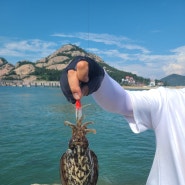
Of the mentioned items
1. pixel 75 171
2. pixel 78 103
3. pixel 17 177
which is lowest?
pixel 17 177

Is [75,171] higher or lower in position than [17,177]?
higher

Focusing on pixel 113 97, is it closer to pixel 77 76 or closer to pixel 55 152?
pixel 77 76

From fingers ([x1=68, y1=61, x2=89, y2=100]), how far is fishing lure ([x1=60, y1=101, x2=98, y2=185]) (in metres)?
0.71

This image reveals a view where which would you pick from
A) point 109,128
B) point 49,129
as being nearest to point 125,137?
point 109,128

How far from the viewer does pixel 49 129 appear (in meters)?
24.7

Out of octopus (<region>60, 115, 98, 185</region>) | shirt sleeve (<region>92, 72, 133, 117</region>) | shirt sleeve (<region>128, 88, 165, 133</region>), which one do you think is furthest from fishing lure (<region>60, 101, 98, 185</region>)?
shirt sleeve (<region>128, 88, 165, 133</region>)

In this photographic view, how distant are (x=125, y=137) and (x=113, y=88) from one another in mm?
19970

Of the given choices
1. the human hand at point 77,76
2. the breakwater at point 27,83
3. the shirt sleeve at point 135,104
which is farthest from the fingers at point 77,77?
the breakwater at point 27,83

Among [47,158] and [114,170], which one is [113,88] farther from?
[47,158]

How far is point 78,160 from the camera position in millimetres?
2703

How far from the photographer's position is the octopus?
2646 mm

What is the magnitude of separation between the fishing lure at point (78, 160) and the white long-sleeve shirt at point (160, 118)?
1.10 feet

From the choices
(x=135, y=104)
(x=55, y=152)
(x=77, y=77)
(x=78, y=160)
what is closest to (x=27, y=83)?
(x=55, y=152)

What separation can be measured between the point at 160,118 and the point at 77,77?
0.93 m
